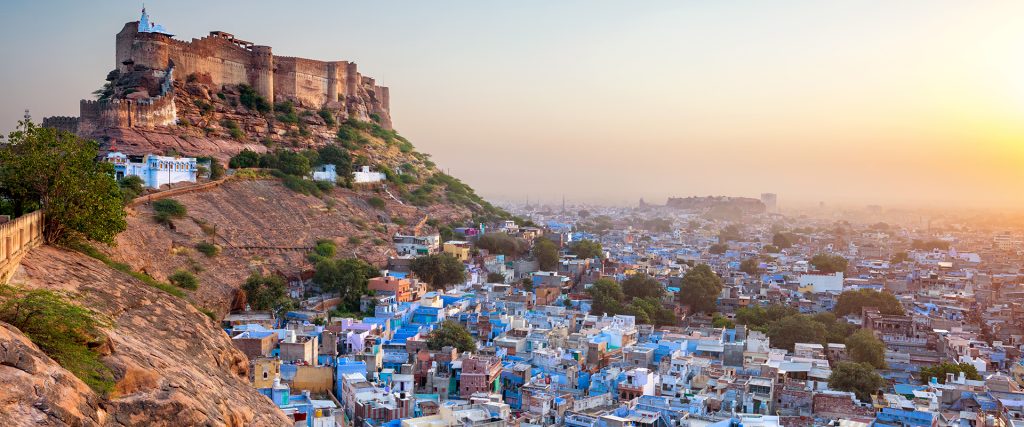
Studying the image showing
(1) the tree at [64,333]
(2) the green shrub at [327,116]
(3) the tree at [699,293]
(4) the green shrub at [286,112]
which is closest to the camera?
(1) the tree at [64,333]

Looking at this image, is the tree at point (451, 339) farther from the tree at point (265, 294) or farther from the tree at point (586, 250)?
the tree at point (586, 250)

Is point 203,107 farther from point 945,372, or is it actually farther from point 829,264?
point 829,264

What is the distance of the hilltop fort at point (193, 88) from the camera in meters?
20.0

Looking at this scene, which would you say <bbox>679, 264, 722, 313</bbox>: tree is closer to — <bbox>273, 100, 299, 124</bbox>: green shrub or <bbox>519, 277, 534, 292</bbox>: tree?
<bbox>519, 277, 534, 292</bbox>: tree

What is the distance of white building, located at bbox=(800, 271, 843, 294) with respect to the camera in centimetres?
2358

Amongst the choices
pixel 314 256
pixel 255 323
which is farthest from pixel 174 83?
pixel 255 323

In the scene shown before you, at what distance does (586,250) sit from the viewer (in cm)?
2577

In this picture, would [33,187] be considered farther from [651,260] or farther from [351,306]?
[651,260]

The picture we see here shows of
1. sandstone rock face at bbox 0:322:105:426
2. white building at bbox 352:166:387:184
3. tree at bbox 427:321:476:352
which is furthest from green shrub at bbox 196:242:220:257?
sandstone rock face at bbox 0:322:105:426

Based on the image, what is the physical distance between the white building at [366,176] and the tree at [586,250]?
5.87 metres

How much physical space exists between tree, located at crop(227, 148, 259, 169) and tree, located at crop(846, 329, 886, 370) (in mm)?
14179

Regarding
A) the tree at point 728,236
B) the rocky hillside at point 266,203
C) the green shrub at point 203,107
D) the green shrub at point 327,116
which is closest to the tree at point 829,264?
the rocky hillside at point 266,203

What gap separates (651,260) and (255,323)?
16.4 m

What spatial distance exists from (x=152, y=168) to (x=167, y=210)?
153 centimetres
